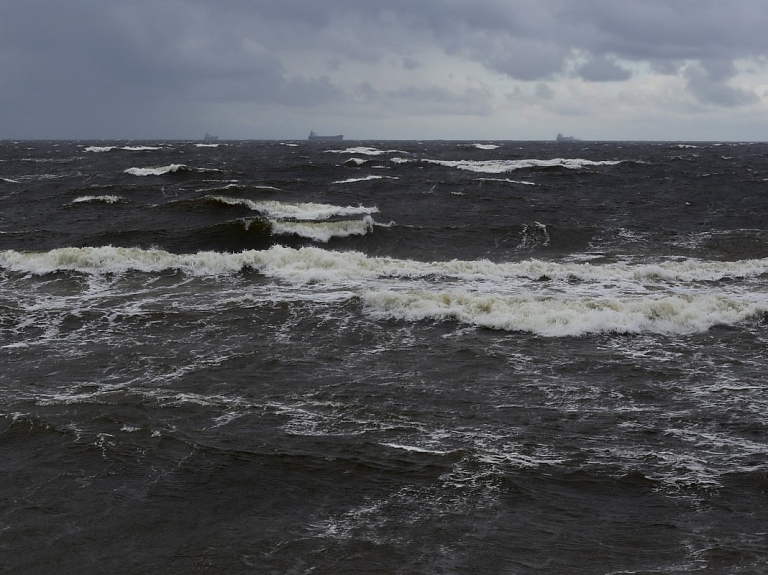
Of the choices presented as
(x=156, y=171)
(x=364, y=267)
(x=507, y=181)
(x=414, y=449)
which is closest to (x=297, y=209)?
(x=364, y=267)

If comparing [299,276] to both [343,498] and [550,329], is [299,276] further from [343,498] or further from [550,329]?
[343,498]

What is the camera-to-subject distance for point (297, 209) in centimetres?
3152

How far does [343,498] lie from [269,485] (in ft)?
2.76

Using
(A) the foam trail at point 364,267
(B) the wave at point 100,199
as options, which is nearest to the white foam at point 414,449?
(A) the foam trail at point 364,267

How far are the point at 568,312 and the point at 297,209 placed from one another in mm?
19560

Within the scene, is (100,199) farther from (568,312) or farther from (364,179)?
(568,312)

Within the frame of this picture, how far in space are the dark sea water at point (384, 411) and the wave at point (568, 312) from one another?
60mm

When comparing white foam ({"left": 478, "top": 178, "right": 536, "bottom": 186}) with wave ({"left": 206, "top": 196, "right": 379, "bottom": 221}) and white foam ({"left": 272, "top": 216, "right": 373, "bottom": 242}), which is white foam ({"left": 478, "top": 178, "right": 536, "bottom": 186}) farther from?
white foam ({"left": 272, "top": 216, "right": 373, "bottom": 242})

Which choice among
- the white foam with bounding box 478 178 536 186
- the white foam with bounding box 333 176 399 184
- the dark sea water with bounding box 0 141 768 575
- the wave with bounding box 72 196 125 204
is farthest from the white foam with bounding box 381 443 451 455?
the white foam with bounding box 478 178 536 186

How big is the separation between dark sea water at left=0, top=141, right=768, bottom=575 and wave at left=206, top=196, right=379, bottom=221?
7614 mm

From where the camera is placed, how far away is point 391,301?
15.2 meters

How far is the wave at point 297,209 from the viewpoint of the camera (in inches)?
1182

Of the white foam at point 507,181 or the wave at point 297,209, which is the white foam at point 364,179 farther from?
the wave at point 297,209

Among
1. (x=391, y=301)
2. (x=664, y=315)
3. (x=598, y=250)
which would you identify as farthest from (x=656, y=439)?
(x=598, y=250)
